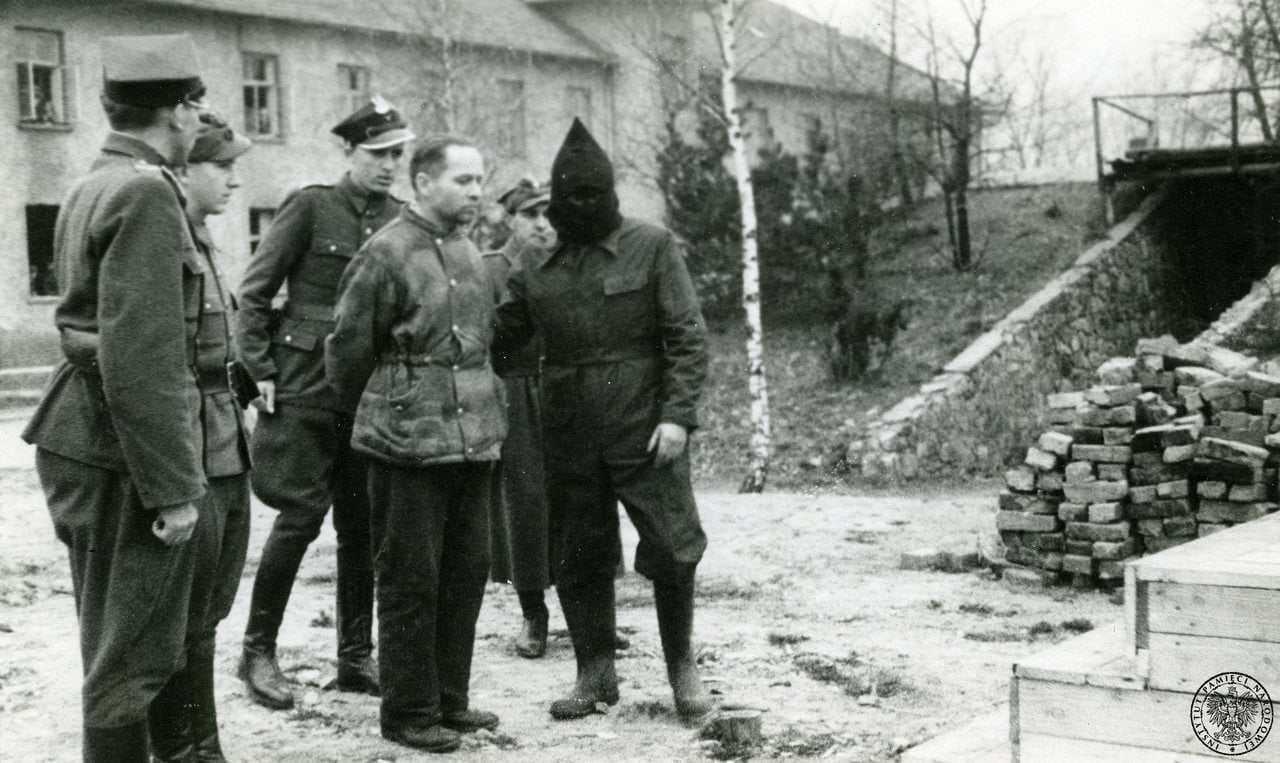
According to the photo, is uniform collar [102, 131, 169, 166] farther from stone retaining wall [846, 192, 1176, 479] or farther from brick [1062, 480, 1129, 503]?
stone retaining wall [846, 192, 1176, 479]

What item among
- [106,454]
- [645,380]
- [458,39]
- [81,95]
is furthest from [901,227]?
[106,454]

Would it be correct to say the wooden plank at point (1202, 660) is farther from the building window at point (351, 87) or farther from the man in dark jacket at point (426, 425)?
the building window at point (351, 87)

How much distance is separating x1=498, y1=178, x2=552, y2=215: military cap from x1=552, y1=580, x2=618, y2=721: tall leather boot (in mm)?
2331

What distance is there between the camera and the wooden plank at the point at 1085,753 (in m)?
3.72

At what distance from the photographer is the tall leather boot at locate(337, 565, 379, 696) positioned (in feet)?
18.4

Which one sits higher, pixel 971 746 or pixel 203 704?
pixel 203 704

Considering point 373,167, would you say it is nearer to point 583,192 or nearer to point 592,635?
point 583,192

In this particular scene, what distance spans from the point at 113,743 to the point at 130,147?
1579 mm

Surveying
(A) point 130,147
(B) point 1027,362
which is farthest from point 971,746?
(B) point 1027,362

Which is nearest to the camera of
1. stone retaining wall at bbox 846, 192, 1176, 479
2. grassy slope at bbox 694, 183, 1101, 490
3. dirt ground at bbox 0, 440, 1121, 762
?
dirt ground at bbox 0, 440, 1121, 762

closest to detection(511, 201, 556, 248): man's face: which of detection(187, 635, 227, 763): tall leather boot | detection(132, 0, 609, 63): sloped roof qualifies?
detection(187, 635, 227, 763): tall leather boot

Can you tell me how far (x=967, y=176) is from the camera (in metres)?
21.2

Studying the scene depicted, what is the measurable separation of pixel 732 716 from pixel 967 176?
1755 cm

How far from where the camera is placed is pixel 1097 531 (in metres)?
8.08
